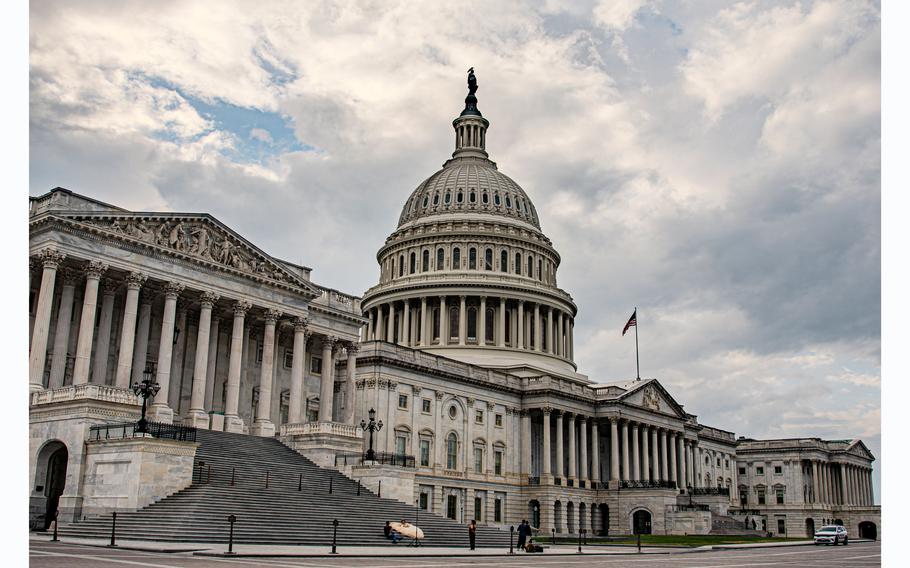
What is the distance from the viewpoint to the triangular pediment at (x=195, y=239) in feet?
169

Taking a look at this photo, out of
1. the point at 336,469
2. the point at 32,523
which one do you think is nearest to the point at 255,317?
the point at 336,469

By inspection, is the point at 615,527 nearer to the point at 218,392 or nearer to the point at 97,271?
the point at 218,392

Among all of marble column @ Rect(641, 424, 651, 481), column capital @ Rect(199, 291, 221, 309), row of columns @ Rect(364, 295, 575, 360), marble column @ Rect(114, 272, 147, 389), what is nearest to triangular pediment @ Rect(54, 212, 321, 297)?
column capital @ Rect(199, 291, 221, 309)

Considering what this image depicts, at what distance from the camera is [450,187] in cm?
11781

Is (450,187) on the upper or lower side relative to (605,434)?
upper

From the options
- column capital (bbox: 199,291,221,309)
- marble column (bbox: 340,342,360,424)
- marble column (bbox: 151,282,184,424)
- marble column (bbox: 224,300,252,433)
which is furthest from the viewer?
marble column (bbox: 340,342,360,424)

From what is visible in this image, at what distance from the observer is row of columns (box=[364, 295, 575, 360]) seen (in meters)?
→ 105

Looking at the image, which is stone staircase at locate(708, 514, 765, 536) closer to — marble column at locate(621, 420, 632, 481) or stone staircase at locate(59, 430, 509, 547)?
marble column at locate(621, 420, 632, 481)

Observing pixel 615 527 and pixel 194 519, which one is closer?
pixel 194 519

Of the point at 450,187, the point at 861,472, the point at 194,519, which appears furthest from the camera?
the point at 861,472

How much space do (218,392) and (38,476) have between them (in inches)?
669

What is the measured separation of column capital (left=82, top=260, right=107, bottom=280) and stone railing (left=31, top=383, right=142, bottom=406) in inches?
274

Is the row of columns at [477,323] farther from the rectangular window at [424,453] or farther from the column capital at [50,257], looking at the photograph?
the column capital at [50,257]

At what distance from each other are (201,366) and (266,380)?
527 cm
